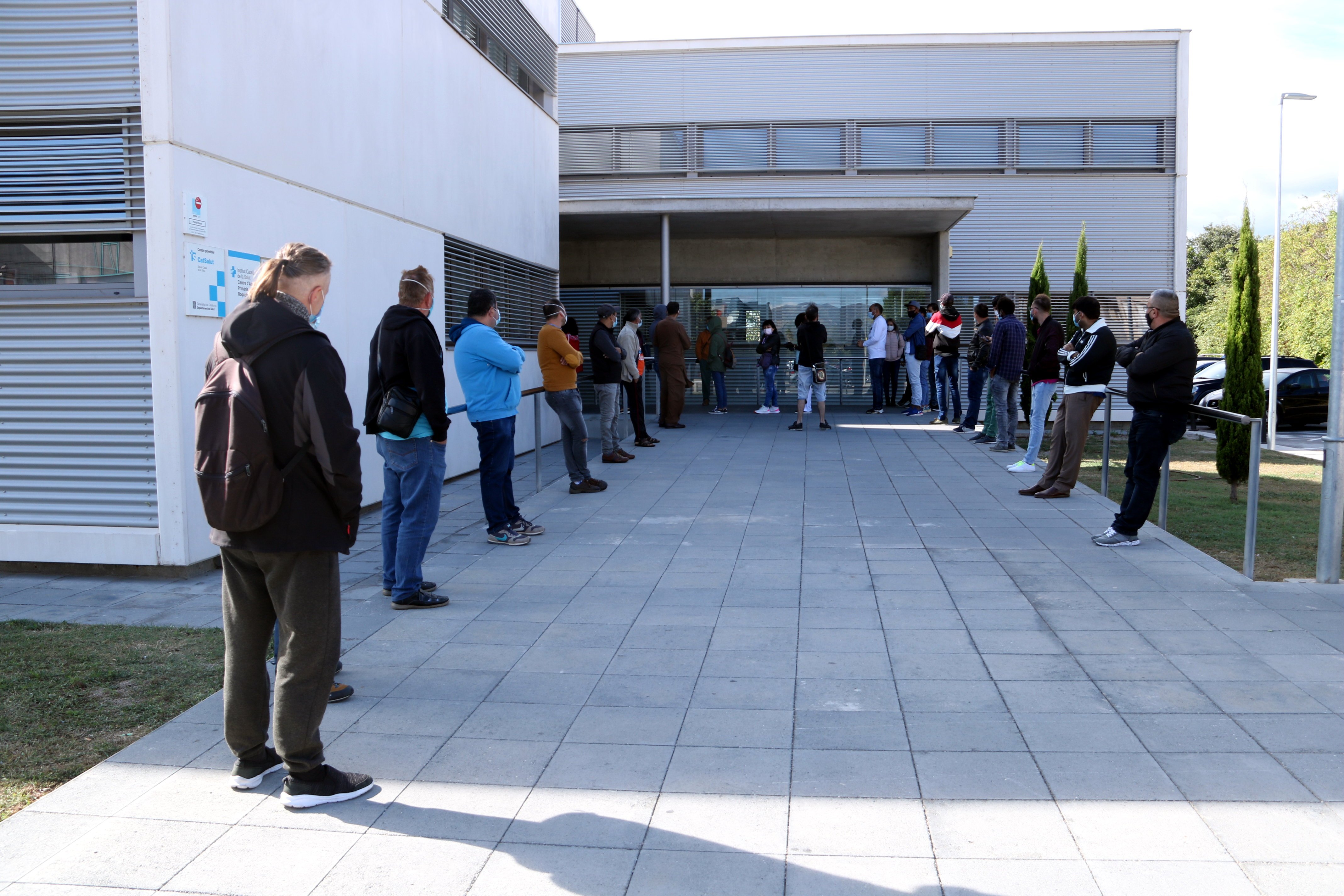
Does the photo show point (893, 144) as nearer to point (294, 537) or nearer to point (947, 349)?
point (947, 349)

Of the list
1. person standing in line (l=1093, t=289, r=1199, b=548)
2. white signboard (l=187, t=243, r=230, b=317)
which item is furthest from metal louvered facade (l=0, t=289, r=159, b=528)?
person standing in line (l=1093, t=289, r=1199, b=548)

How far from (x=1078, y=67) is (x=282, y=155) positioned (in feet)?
62.1

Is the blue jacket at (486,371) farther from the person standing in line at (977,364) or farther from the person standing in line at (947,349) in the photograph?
the person standing in line at (947,349)

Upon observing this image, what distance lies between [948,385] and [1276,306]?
11473mm

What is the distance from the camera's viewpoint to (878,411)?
63.1 ft

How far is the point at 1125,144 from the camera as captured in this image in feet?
72.3

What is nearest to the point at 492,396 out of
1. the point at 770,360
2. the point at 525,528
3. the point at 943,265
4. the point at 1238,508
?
the point at 525,528

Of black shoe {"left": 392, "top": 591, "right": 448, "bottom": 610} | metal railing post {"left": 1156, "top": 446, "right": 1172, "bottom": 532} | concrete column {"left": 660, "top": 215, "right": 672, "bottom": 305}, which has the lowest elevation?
black shoe {"left": 392, "top": 591, "right": 448, "bottom": 610}

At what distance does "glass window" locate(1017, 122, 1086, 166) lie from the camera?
2208cm

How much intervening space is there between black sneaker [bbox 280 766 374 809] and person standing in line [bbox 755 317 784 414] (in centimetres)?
1532

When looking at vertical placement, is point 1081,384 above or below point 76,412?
above

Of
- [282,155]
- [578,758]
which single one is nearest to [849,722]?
[578,758]

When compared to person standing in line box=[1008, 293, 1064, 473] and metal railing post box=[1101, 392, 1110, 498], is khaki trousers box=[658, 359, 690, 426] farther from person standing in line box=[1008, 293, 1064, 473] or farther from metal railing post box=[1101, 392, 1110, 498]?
metal railing post box=[1101, 392, 1110, 498]

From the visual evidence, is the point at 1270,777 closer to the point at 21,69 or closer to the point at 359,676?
the point at 359,676
